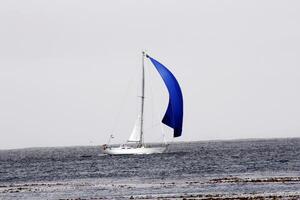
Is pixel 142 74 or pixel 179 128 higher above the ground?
pixel 142 74

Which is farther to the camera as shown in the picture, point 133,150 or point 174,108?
point 133,150

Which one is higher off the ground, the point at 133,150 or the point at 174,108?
the point at 174,108

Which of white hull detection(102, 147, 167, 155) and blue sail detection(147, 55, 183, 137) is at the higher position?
blue sail detection(147, 55, 183, 137)

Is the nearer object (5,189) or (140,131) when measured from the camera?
(5,189)

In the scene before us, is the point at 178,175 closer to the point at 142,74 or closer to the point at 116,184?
the point at 116,184

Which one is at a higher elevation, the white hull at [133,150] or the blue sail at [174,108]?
the blue sail at [174,108]

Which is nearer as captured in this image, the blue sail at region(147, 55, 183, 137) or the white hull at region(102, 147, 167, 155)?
the blue sail at region(147, 55, 183, 137)

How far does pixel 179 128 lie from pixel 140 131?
657cm

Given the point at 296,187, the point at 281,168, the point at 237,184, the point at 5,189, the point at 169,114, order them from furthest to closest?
the point at 169,114 → the point at 281,168 → the point at 5,189 → the point at 237,184 → the point at 296,187

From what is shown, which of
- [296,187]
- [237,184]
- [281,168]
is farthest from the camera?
[281,168]

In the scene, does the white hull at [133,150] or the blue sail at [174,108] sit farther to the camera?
the white hull at [133,150]

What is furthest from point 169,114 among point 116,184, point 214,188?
point 214,188

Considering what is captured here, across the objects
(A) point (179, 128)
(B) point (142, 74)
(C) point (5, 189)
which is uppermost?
(B) point (142, 74)

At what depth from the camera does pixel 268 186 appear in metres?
56.3
